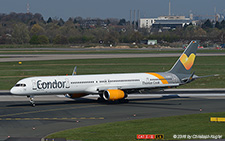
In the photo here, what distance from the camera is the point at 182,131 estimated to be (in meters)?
36.7

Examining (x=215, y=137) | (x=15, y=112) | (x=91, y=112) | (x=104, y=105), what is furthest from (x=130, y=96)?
(x=215, y=137)

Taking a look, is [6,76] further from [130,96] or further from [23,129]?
[23,129]

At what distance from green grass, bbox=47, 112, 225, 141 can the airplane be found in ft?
38.5

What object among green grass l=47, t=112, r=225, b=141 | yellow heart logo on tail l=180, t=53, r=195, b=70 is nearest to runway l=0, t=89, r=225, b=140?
green grass l=47, t=112, r=225, b=141

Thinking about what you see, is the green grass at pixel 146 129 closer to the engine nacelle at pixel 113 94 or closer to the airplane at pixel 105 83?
the engine nacelle at pixel 113 94

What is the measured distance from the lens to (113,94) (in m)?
53.4

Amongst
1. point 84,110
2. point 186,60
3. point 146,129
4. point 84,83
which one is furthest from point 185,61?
point 146,129

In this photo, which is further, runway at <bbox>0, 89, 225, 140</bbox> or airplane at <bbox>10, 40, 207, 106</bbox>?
airplane at <bbox>10, 40, 207, 106</bbox>

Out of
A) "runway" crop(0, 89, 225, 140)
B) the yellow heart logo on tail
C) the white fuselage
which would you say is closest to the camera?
"runway" crop(0, 89, 225, 140)

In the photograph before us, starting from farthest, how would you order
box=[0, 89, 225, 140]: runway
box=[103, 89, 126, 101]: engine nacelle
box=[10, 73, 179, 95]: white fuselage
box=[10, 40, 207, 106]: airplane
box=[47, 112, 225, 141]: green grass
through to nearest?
1. box=[103, 89, 126, 101]: engine nacelle
2. box=[10, 40, 207, 106]: airplane
3. box=[10, 73, 179, 95]: white fuselage
4. box=[0, 89, 225, 140]: runway
5. box=[47, 112, 225, 141]: green grass

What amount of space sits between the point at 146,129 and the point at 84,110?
13909 millimetres

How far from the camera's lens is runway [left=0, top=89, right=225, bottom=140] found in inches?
1601

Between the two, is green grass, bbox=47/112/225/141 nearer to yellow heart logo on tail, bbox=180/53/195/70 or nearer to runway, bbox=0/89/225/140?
runway, bbox=0/89/225/140

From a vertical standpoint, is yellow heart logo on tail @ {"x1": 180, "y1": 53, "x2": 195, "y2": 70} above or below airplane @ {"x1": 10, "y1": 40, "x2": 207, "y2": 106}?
above
